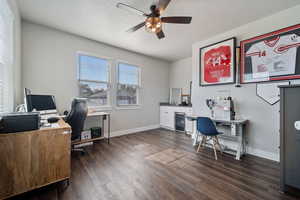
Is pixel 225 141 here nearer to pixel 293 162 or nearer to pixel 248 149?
pixel 248 149

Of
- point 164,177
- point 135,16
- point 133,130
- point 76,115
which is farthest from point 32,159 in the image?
point 133,130

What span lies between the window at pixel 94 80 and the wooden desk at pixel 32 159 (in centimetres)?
197

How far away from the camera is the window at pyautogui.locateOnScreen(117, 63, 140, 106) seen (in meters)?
4.06

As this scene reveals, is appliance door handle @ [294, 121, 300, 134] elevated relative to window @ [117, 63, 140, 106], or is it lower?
lower

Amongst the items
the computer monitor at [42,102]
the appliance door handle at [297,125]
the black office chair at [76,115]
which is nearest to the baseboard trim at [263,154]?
the appliance door handle at [297,125]

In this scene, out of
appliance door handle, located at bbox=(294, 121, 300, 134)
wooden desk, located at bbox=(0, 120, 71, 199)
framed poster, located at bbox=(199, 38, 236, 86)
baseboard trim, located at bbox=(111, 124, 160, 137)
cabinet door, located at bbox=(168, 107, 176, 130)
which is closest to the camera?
wooden desk, located at bbox=(0, 120, 71, 199)

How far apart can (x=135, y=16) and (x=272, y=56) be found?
8.79ft

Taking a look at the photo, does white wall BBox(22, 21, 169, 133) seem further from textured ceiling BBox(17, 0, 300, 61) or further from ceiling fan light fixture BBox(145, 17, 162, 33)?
ceiling fan light fixture BBox(145, 17, 162, 33)

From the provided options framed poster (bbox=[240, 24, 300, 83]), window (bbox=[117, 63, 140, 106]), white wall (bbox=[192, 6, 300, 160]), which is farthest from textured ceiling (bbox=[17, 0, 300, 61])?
window (bbox=[117, 63, 140, 106])

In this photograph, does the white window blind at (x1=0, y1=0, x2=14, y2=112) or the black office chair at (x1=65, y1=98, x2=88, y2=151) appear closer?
the white window blind at (x1=0, y1=0, x2=14, y2=112)

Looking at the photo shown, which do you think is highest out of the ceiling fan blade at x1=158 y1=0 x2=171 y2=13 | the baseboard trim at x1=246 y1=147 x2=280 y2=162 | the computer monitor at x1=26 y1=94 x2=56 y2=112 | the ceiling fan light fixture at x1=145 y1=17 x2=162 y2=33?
the ceiling fan blade at x1=158 y1=0 x2=171 y2=13

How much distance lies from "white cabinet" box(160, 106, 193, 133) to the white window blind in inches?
158

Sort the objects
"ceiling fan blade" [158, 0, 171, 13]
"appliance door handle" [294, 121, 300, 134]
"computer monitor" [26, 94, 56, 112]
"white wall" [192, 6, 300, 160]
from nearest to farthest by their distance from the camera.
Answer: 1. "appliance door handle" [294, 121, 300, 134]
2. "ceiling fan blade" [158, 0, 171, 13]
3. "white wall" [192, 6, 300, 160]
4. "computer monitor" [26, 94, 56, 112]

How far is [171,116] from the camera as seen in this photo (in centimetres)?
471
